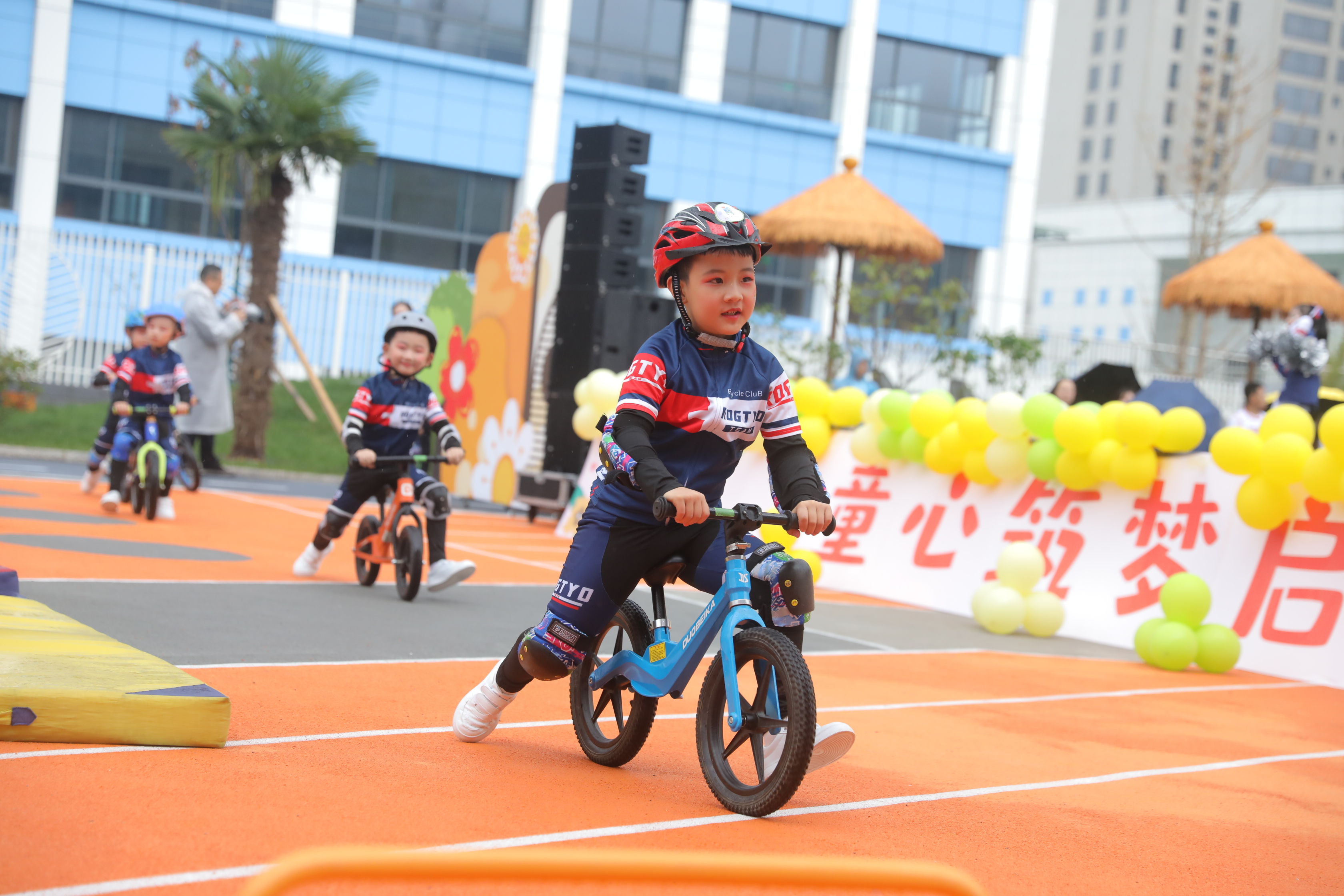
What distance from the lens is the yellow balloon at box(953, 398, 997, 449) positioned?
1081 centimetres

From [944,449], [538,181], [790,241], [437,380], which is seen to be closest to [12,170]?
[538,181]

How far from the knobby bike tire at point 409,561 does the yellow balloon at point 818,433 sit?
15.3ft

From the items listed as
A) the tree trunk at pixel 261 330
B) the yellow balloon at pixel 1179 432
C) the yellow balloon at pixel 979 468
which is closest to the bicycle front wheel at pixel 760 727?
the yellow balloon at pixel 1179 432

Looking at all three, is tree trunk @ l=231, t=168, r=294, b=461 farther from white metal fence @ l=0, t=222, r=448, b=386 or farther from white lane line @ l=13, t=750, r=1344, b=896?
white lane line @ l=13, t=750, r=1344, b=896

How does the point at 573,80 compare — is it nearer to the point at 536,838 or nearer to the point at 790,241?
the point at 790,241

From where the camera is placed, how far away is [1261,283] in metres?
17.0

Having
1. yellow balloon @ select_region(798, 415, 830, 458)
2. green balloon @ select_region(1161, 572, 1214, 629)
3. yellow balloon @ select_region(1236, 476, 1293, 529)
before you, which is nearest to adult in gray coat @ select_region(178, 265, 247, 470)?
yellow balloon @ select_region(798, 415, 830, 458)

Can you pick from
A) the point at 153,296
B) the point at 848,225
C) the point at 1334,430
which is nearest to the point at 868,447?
the point at 1334,430

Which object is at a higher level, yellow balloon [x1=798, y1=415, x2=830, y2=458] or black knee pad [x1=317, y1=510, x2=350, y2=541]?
yellow balloon [x1=798, y1=415, x2=830, y2=458]

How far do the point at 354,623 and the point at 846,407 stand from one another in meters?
6.05

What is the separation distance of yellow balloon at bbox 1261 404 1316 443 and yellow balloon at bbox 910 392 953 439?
2778 mm

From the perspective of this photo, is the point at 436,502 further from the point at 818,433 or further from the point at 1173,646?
the point at 1173,646

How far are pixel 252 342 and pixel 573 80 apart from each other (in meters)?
13.2

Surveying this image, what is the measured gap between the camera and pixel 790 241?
54.3 ft
